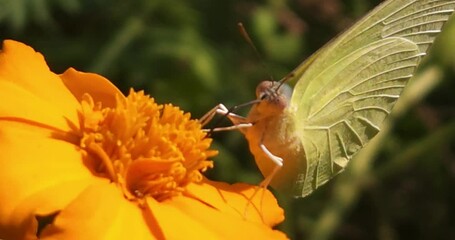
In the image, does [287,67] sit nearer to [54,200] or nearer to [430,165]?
[430,165]

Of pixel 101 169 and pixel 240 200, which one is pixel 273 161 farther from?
pixel 101 169

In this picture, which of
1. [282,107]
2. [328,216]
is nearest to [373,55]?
[282,107]

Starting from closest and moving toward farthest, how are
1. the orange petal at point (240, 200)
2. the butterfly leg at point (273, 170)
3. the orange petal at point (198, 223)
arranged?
1. the orange petal at point (198, 223)
2. the orange petal at point (240, 200)
3. the butterfly leg at point (273, 170)

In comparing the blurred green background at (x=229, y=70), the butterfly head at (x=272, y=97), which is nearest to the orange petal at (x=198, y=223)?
the butterfly head at (x=272, y=97)

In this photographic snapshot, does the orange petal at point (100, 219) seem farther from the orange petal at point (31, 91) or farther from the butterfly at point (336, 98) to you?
the butterfly at point (336, 98)

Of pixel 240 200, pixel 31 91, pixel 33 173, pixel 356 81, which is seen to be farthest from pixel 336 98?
pixel 33 173

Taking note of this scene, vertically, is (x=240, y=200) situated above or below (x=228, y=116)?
below
